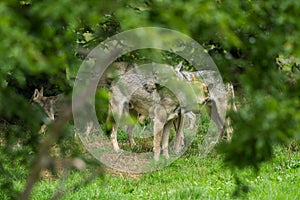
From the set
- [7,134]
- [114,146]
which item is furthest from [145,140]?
[7,134]

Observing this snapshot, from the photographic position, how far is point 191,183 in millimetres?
9656

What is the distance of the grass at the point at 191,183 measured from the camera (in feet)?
27.0

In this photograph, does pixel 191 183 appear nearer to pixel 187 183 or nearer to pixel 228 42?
pixel 187 183

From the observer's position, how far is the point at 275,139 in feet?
9.55

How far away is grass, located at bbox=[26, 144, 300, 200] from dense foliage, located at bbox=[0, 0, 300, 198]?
3.64 meters

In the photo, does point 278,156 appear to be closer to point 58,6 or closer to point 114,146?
point 114,146

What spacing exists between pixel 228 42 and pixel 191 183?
269 inches

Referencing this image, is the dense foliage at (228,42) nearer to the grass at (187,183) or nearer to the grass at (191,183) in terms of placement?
the grass at (187,183)

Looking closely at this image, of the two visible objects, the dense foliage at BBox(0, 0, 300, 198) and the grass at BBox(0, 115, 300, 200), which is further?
the grass at BBox(0, 115, 300, 200)

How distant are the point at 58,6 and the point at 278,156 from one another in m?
9.55

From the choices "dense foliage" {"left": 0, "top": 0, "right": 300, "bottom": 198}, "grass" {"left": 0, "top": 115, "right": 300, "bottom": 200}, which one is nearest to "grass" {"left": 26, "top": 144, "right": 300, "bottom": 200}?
"grass" {"left": 0, "top": 115, "right": 300, "bottom": 200}

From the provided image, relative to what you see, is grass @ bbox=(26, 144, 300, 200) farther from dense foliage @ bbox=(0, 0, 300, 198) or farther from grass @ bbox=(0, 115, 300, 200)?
dense foliage @ bbox=(0, 0, 300, 198)

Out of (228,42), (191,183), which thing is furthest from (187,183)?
(228,42)

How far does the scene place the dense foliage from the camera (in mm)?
2588
